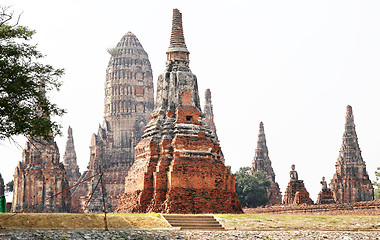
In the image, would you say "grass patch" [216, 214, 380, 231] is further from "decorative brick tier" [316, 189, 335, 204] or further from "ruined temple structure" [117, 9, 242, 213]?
"decorative brick tier" [316, 189, 335, 204]

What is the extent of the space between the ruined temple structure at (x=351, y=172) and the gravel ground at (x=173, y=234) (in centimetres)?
4046

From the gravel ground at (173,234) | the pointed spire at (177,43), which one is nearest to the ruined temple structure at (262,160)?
the pointed spire at (177,43)

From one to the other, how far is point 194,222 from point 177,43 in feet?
38.5

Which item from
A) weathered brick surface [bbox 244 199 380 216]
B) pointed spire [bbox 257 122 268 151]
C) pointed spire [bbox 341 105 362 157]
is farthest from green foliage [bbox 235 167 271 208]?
weathered brick surface [bbox 244 199 380 216]

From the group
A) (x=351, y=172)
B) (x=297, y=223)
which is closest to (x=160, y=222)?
(x=297, y=223)

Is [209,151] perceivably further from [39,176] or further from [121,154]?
[121,154]

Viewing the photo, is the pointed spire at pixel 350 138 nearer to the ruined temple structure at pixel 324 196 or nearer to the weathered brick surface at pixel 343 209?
the ruined temple structure at pixel 324 196

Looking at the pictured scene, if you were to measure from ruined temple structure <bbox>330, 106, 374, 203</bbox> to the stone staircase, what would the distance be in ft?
130

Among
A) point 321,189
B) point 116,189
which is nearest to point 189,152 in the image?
point 321,189

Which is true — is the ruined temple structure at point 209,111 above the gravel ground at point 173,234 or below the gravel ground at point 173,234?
above

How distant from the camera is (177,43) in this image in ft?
110

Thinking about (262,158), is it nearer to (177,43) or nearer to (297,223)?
(177,43)

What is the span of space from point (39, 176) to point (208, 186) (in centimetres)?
3043

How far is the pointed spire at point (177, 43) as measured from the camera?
109ft
